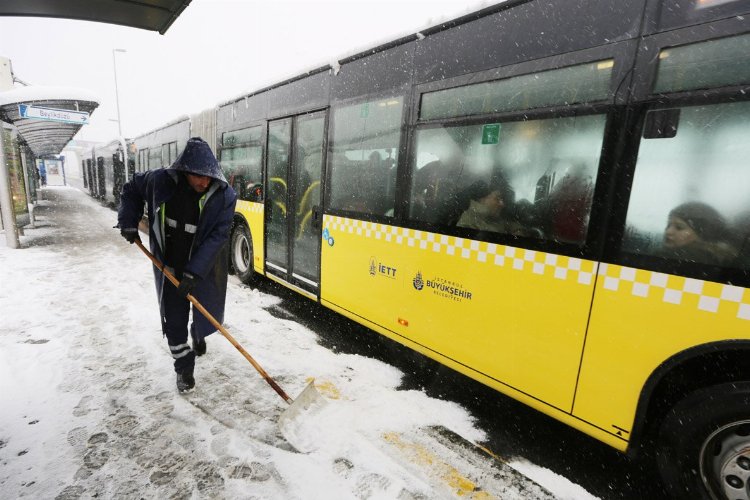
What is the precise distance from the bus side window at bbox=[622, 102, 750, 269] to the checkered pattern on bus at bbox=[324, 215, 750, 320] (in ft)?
0.43

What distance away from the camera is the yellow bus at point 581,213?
1.79 meters

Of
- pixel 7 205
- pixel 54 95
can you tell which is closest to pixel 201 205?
pixel 7 205

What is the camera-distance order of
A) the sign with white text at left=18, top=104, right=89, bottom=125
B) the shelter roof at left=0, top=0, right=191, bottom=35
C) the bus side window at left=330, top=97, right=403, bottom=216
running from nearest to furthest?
the shelter roof at left=0, top=0, right=191, bottom=35 < the bus side window at left=330, top=97, right=403, bottom=216 < the sign with white text at left=18, top=104, right=89, bottom=125

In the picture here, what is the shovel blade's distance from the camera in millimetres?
2331

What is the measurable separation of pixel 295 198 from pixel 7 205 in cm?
714

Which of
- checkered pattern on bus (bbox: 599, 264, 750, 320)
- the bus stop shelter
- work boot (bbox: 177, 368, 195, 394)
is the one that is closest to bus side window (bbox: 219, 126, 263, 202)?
the bus stop shelter

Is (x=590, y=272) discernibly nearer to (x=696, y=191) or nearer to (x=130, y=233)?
(x=696, y=191)

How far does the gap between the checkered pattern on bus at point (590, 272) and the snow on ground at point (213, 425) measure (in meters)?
1.32

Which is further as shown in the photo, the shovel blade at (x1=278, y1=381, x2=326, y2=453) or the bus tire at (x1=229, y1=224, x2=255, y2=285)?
the bus tire at (x1=229, y1=224, x2=255, y2=285)

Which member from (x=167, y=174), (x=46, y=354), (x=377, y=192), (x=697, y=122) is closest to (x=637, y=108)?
(x=697, y=122)

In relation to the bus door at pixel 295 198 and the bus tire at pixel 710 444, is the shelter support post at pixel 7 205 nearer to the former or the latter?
the bus door at pixel 295 198

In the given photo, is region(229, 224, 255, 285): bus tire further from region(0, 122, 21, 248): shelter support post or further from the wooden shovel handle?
region(0, 122, 21, 248): shelter support post

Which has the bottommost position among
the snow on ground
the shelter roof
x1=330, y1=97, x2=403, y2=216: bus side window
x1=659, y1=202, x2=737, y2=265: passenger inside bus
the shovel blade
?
the snow on ground

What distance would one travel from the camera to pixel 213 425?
98.5 inches
